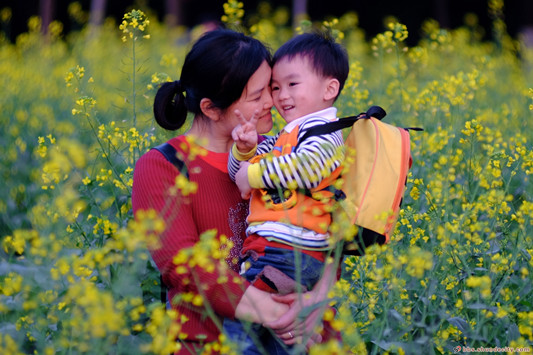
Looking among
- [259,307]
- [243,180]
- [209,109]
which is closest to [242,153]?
[243,180]

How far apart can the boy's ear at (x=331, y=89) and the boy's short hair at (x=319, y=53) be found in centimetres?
2

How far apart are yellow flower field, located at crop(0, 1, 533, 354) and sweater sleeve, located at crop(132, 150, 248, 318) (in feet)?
0.22

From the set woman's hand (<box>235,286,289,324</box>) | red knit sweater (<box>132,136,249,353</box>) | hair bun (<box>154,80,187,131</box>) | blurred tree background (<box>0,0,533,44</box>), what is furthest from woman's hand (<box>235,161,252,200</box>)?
blurred tree background (<box>0,0,533,44</box>)

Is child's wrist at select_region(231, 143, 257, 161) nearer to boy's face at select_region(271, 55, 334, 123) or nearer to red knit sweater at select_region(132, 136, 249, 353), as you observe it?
red knit sweater at select_region(132, 136, 249, 353)

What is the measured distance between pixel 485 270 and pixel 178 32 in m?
7.76

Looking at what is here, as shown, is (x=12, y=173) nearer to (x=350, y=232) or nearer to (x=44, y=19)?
(x=350, y=232)

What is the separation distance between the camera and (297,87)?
7.50ft

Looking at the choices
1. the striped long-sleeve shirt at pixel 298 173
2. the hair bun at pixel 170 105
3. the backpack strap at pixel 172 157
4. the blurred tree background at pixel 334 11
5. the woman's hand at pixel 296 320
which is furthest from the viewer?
the blurred tree background at pixel 334 11

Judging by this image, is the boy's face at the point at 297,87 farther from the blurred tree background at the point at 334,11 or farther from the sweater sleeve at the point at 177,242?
the blurred tree background at the point at 334,11

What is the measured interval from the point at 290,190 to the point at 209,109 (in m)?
0.46

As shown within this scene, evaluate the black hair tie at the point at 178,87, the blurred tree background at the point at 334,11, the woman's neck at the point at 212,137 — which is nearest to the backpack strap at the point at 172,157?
the woman's neck at the point at 212,137

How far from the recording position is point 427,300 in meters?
→ 2.11

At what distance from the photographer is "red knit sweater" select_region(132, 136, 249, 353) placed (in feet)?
6.48

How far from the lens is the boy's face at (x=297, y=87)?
90.0 inches
